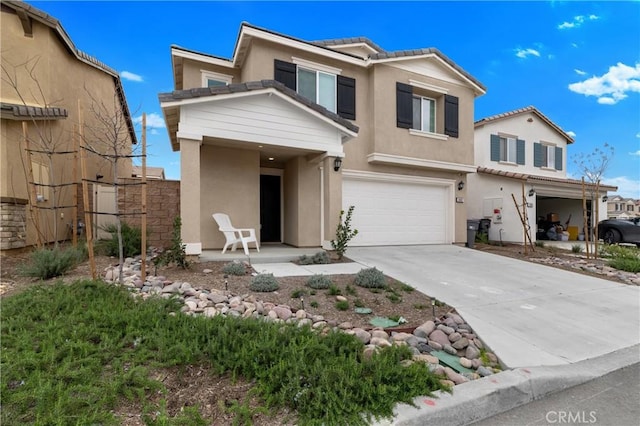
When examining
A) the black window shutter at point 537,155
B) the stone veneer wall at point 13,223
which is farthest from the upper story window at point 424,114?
the stone veneer wall at point 13,223

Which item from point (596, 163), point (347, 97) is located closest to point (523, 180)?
point (596, 163)

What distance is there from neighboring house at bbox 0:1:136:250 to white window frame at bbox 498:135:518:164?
52.8 ft

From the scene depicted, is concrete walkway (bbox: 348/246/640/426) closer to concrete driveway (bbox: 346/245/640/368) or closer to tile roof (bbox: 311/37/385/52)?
concrete driveway (bbox: 346/245/640/368)

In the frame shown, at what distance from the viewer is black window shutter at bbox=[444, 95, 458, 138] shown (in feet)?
36.2

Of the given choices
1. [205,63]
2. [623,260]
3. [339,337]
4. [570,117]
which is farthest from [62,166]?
[570,117]

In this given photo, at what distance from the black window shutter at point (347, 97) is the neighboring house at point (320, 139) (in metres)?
0.03

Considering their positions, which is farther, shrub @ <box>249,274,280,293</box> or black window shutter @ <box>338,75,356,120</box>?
black window shutter @ <box>338,75,356,120</box>

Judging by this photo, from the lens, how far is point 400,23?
424 inches

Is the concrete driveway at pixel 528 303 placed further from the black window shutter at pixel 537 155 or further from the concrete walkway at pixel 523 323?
the black window shutter at pixel 537 155

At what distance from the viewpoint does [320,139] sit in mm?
7941

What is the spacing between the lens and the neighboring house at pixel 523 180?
1322 centimetres

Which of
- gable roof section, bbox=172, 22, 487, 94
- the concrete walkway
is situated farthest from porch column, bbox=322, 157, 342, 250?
gable roof section, bbox=172, 22, 487, 94

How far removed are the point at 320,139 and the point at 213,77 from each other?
4532 mm

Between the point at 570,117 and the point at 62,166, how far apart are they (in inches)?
919
